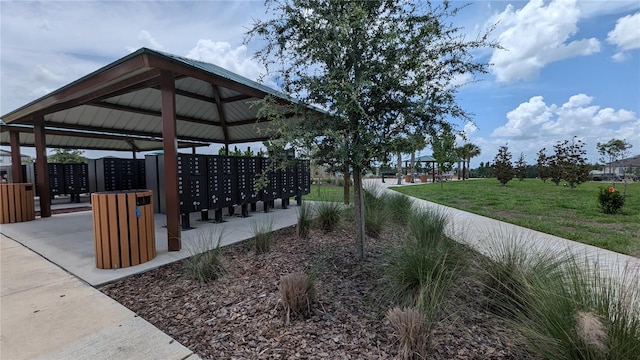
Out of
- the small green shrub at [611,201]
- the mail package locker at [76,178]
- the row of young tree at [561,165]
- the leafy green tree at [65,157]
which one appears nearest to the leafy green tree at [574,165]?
the row of young tree at [561,165]

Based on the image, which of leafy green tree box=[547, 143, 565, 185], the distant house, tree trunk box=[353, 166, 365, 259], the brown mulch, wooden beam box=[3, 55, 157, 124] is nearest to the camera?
the brown mulch

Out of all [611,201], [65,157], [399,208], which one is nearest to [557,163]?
[611,201]

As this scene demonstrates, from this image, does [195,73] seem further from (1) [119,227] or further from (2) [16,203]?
(2) [16,203]

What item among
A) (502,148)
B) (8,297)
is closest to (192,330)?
(8,297)

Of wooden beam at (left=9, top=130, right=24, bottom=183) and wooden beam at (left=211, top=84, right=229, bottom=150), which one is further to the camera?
wooden beam at (left=9, top=130, right=24, bottom=183)

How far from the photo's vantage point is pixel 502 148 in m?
23.0

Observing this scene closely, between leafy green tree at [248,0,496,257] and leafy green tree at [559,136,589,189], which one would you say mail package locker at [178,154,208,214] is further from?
leafy green tree at [559,136,589,189]

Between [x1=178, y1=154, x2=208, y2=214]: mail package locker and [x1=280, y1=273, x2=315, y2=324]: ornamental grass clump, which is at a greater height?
[x1=178, y1=154, x2=208, y2=214]: mail package locker

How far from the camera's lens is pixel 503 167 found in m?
20.5

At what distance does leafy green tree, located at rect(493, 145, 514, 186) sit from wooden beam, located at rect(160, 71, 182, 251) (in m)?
21.9

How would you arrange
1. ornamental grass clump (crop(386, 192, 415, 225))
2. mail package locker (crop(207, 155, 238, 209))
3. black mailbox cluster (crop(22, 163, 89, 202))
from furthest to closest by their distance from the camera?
1. black mailbox cluster (crop(22, 163, 89, 202))
2. mail package locker (crop(207, 155, 238, 209))
3. ornamental grass clump (crop(386, 192, 415, 225))

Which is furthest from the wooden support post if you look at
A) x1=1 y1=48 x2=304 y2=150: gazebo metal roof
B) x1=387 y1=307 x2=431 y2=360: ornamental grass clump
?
x1=387 y1=307 x2=431 y2=360: ornamental grass clump

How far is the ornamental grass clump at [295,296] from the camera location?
8.29 ft

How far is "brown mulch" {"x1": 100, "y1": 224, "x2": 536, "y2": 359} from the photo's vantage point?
6.88 feet
